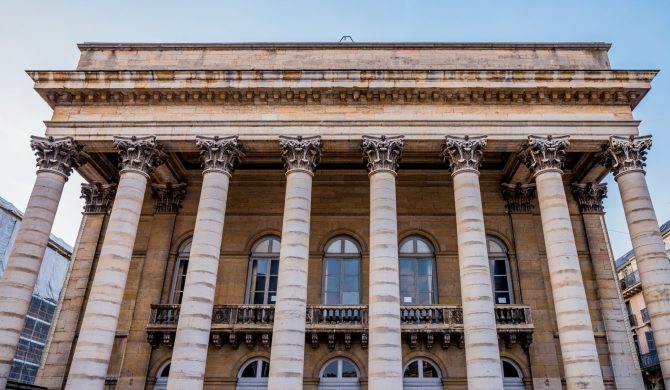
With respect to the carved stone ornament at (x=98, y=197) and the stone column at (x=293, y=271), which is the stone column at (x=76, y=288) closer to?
the carved stone ornament at (x=98, y=197)

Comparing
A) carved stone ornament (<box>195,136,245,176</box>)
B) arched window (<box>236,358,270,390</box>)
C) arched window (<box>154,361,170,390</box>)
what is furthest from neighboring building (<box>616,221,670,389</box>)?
arched window (<box>154,361,170,390</box>)

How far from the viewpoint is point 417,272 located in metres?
19.0

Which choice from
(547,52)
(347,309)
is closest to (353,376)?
(347,309)

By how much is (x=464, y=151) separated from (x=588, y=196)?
640cm

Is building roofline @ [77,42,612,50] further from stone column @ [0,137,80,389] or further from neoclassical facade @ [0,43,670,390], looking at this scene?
stone column @ [0,137,80,389]

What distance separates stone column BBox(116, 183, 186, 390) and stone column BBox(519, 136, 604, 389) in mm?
12655

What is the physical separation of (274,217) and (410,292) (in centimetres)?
569

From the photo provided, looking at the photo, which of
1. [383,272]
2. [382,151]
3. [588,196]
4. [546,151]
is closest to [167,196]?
A: [382,151]

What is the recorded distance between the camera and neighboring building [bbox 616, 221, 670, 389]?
29481mm

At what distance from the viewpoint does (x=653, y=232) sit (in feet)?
50.2

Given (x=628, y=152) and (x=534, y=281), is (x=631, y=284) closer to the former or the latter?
(x=534, y=281)

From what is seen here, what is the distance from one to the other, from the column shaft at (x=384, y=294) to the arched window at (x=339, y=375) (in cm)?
353

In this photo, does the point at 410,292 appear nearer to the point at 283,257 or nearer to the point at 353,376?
the point at 353,376

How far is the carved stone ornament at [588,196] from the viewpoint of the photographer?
1953cm
